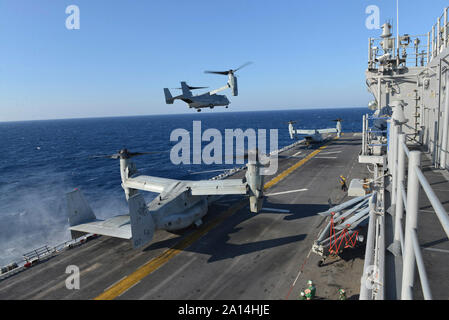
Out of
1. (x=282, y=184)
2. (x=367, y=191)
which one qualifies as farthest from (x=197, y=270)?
(x=282, y=184)

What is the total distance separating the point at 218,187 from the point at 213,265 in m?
6.62

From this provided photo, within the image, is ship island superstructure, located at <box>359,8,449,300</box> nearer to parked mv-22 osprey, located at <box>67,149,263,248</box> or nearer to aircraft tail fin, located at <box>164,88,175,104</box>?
parked mv-22 osprey, located at <box>67,149,263,248</box>

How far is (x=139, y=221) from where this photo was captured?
19266 mm

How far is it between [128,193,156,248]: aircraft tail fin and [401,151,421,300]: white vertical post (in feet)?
55.0

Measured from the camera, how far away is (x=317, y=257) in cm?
1944

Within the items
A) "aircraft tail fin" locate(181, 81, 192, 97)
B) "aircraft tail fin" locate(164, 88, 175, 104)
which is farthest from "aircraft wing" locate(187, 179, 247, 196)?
"aircraft tail fin" locate(164, 88, 175, 104)

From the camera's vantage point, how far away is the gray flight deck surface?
1667 cm

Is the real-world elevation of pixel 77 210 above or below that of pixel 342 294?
above

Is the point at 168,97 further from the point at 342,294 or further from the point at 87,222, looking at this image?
the point at 342,294

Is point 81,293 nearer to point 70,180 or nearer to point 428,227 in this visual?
point 428,227

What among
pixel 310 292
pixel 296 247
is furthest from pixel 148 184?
pixel 310 292

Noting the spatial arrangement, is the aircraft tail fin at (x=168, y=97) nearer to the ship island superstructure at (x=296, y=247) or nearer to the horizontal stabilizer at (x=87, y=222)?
the ship island superstructure at (x=296, y=247)

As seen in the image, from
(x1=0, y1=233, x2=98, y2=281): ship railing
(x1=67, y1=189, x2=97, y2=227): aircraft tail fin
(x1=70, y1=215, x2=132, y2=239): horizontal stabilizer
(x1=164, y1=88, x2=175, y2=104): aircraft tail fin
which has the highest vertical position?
(x1=164, y1=88, x2=175, y2=104): aircraft tail fin

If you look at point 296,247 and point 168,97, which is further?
point 168,97
